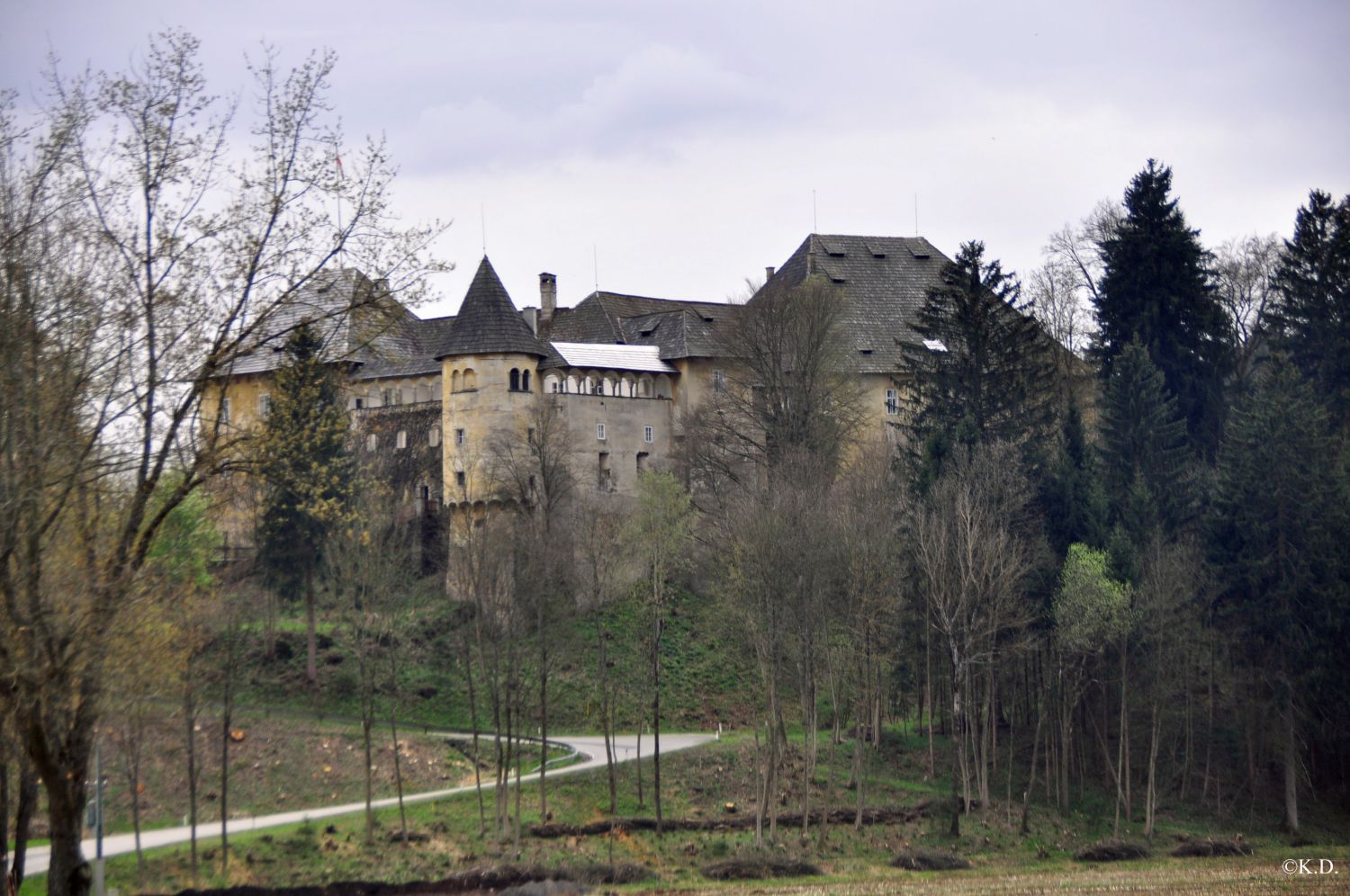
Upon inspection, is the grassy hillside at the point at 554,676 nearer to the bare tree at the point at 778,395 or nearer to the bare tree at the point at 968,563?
the bare tree at the point at 778,395

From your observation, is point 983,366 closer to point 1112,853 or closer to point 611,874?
point 1112,853

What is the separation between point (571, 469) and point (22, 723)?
4211cm

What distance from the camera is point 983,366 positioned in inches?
1841

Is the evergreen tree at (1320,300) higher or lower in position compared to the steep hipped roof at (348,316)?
higher

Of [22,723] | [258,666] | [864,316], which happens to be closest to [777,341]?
[864,316]

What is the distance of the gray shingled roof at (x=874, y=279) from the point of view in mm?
67250

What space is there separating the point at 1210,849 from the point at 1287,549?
13.5 metres

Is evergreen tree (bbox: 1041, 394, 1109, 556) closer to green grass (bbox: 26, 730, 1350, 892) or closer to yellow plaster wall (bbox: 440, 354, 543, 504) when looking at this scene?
green grass (bbox: 26, 730, 1350, 892)

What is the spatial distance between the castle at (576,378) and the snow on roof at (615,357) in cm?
7

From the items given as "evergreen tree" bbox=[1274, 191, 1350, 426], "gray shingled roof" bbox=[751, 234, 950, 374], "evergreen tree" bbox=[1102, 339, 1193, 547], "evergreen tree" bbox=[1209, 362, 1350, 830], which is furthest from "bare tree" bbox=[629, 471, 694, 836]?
"evergreen tree" bbox=[1274, 191, 1350, 426]

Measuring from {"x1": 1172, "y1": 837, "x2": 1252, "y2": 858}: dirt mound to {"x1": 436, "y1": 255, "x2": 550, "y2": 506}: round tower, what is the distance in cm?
3026

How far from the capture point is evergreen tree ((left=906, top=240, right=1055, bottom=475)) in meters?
46.2

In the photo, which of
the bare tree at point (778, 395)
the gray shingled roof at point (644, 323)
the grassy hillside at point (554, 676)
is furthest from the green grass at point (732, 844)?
the gray shingled roof at point (644, 323)

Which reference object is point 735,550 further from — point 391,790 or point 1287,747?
point 1287,747
